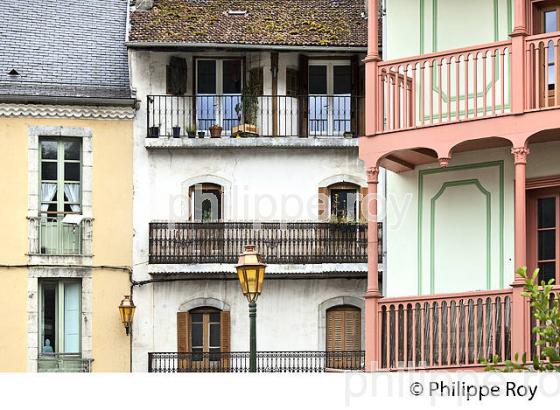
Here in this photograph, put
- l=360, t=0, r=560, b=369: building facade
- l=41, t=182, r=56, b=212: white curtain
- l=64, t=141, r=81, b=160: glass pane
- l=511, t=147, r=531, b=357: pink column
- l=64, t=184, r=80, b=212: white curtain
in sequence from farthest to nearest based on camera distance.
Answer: l=64, t=141, r=81, b=160: glass pane, l=64, t=184, r=80, b=212: white curtain, l=41, t=182, r=56, b=212: white curtain, l=360, t=0, r=560, b=369: building facade, l=511, t=147, r=531, b=357: pink column

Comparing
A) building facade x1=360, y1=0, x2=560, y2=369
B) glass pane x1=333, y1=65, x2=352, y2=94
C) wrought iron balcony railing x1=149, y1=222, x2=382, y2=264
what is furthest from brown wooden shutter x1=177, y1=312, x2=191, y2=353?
building facade x1=360, y1=0, x2=560, y2=369

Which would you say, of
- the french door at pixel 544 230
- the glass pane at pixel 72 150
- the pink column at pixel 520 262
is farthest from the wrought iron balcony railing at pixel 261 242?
the pink column at pixel 520 262

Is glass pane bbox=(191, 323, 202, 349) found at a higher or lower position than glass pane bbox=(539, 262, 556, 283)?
lower

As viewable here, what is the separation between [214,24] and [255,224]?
14.8ft

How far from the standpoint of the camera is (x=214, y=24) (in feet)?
132

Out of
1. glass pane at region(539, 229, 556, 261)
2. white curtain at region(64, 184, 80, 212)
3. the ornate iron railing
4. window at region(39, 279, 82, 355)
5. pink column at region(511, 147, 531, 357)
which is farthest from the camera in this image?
white curtain at region(64, 184, 80, 212)

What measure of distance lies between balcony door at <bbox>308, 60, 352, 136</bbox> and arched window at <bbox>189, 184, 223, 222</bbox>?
2445 millimetres

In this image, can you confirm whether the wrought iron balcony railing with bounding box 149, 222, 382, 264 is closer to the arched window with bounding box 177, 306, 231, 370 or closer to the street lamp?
the street lamp

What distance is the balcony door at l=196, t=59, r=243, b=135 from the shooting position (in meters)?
39.9

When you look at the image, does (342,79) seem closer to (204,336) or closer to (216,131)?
(216,131)

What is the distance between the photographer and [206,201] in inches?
1580

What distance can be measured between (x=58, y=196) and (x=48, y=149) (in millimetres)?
1029

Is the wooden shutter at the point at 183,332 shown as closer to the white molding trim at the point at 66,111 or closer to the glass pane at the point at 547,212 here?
the white molding trim at the point at 66,111

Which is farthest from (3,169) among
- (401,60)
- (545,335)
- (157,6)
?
(545,335)
